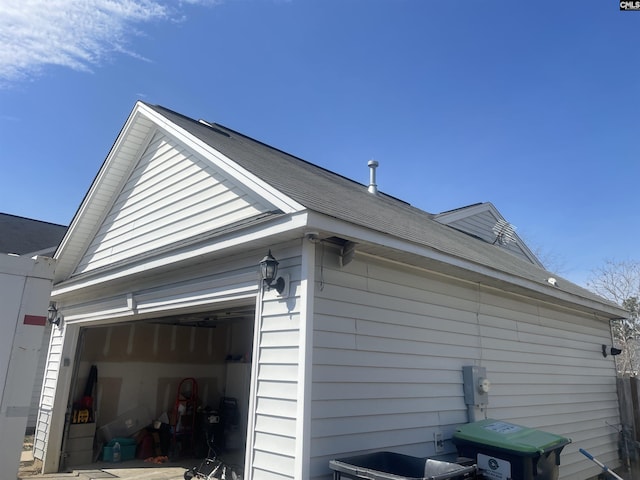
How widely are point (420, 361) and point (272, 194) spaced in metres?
2.41

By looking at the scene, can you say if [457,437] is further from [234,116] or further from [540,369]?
[234,116]

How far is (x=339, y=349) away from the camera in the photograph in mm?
3863

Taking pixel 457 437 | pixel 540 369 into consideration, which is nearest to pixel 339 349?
pixel 457 437

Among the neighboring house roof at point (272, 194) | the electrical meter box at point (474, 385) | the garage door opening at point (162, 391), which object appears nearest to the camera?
the neighboring house roof at point (272, 194)

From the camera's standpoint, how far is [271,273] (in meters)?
3.83

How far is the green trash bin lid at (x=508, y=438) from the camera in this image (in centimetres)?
396

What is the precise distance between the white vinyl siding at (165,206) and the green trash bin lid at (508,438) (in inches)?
121

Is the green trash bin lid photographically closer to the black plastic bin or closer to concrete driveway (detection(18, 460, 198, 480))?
the black plastic bin

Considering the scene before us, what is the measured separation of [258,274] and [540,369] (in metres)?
5.02

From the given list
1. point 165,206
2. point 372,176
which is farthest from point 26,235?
point 372,176

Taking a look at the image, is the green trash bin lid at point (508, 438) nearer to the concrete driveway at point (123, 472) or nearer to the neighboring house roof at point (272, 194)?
the neighboring house roof at point (272, 194)

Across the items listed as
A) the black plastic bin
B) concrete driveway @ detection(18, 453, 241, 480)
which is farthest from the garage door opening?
the black plastic bin

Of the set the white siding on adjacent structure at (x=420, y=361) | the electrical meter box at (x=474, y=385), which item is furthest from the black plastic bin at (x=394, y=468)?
the electrical meter box at (x=474, y=385)

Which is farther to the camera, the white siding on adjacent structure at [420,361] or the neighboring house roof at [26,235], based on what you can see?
the neighboring house roof at [26,235]
